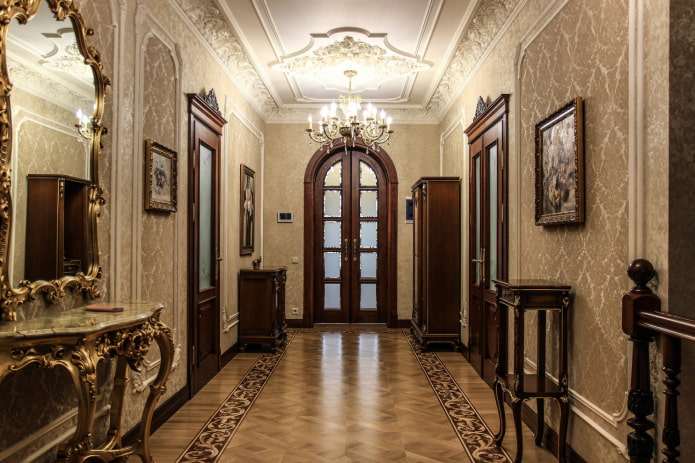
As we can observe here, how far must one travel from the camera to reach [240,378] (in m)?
4.84

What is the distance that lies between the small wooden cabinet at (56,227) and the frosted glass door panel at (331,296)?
17.5ft

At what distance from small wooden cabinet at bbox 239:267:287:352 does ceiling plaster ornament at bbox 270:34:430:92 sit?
233 cm

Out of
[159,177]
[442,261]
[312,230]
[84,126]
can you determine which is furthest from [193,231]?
[312,230]

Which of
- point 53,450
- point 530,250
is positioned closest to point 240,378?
point 53,450

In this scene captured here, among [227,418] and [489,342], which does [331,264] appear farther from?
[227,418]

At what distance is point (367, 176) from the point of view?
790 cm

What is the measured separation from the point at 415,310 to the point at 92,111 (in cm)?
479

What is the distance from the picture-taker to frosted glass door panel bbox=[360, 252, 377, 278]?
7895 mm

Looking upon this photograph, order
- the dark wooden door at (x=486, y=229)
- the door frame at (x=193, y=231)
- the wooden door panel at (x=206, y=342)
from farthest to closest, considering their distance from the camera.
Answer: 1. the wooden door panel at (x=206, y=342)
2. the dark wooden door at (x=486, y=229)
3. the door frame at (x=193, y=231)

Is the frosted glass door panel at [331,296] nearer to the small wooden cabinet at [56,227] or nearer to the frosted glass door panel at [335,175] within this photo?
the frosted glass door panel at [335,175]

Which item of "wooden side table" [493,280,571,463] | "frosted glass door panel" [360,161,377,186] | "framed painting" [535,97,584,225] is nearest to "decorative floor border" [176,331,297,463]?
"wooden side table" [493,280,571,463]

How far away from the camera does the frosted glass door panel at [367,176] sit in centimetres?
790

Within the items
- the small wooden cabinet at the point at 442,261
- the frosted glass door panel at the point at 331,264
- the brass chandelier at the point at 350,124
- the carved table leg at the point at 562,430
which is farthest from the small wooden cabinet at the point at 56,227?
the frosted glass door panel at the point at 331,264

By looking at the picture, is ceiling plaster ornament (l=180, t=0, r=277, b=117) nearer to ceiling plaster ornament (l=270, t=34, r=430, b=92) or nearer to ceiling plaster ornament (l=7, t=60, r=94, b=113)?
ceiling plaster ornament (l=270, t=34, r=430, b=92)
